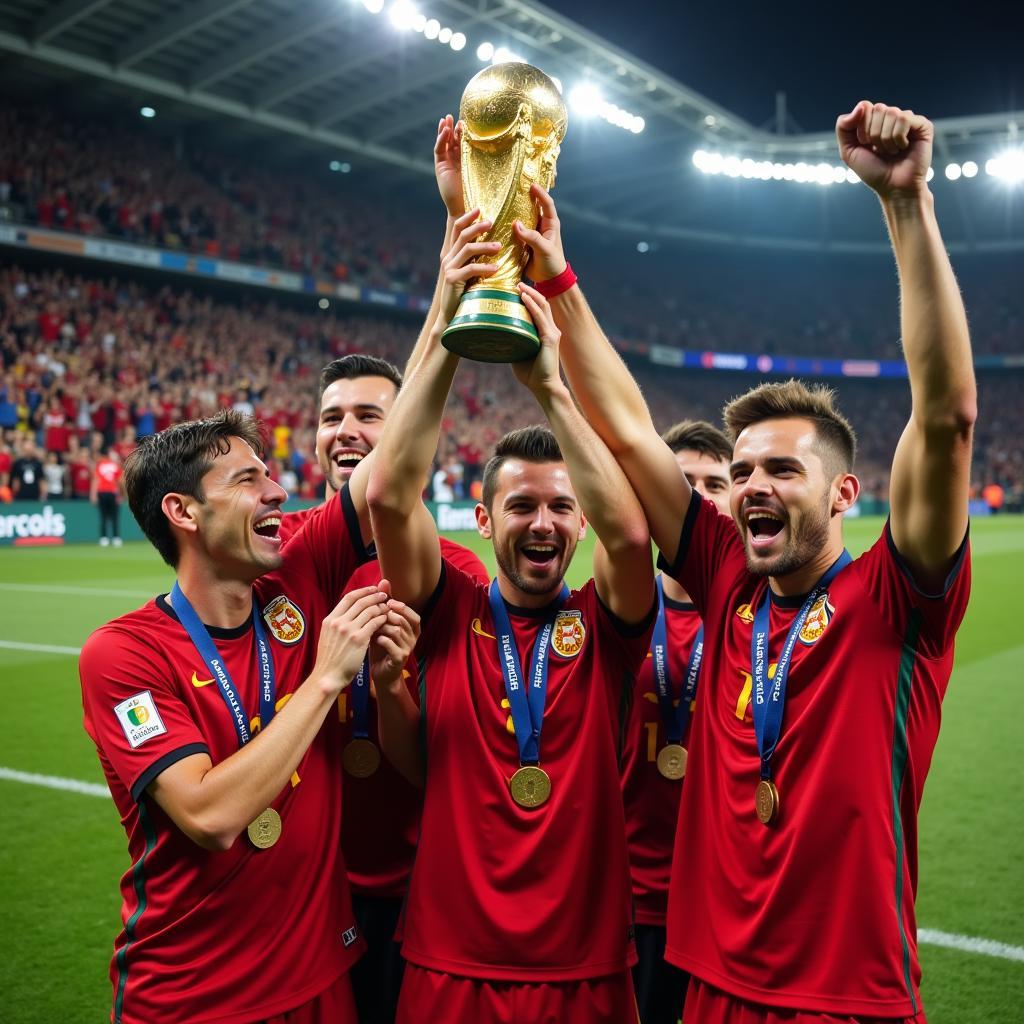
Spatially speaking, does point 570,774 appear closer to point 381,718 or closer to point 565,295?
point 381,718

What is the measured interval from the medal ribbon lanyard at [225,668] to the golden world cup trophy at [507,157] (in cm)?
92

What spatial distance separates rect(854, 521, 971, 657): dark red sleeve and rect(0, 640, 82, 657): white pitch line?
27.0 ft

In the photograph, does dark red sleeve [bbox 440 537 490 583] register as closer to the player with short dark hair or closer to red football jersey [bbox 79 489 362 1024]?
the player with short dark hair

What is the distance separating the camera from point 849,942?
6.91ft

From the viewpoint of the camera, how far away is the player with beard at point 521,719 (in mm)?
2328

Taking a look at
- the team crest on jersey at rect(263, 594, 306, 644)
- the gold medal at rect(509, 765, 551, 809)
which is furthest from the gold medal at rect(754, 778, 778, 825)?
the team crest on jersey at rect(263, 594, 306, 644)

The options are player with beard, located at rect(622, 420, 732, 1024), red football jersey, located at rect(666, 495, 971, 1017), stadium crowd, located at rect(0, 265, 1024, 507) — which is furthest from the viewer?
stadium crowd, located at rect(0, 265, 1024, 507)

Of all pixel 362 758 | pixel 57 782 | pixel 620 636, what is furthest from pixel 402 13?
pixel 620 636

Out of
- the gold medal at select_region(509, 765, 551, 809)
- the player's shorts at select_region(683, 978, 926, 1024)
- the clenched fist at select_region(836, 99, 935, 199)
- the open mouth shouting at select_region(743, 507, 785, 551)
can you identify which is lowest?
the player's shorts at select_region(683, 978, 926, 1024)

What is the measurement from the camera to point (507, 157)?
7.88 feet

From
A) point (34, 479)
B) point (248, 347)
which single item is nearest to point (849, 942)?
point (34, 479)

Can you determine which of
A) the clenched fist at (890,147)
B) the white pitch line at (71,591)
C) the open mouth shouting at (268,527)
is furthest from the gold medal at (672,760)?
the white pitch line at (71,591)

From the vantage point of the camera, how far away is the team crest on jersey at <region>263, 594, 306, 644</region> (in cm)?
265

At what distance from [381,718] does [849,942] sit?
1.16m
